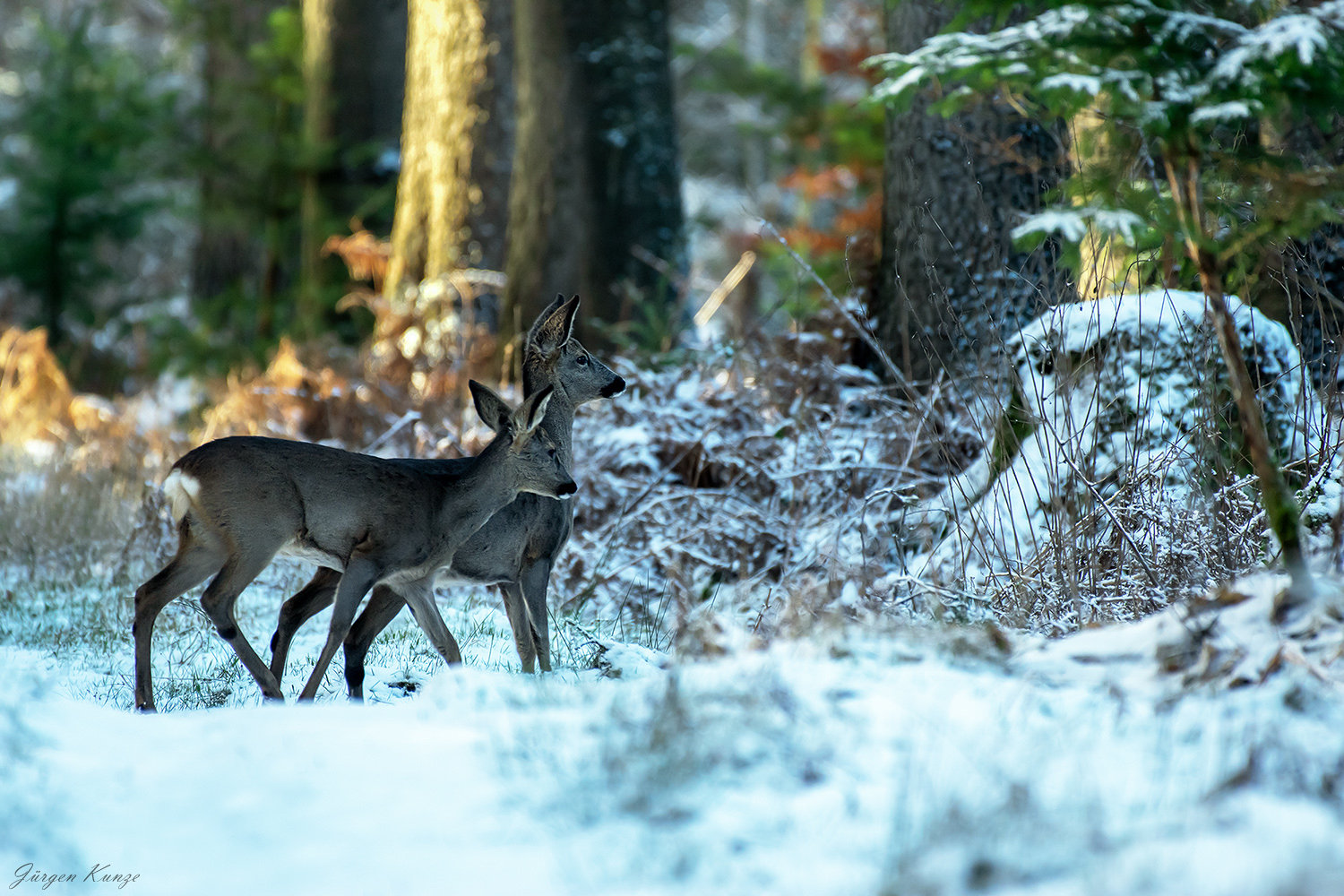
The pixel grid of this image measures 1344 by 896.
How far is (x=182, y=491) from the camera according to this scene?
196 inches

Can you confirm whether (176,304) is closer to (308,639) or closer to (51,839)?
(308,639)

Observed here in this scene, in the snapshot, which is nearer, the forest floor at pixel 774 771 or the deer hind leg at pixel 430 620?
the forest floor at pixel 774 771

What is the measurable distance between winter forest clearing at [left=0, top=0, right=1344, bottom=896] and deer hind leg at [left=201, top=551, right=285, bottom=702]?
19 millimetres

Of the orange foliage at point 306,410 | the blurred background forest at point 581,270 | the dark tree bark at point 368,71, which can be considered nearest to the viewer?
the blurred background forest at point 581,270

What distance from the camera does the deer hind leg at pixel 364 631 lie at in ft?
16.4

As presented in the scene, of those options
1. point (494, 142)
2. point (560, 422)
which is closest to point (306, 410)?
point (494, 142)

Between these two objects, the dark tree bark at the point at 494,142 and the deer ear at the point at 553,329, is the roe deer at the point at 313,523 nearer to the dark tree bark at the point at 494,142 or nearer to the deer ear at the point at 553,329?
the deer ear at the point at 553,329

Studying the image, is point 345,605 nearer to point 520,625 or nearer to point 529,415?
point 520,625

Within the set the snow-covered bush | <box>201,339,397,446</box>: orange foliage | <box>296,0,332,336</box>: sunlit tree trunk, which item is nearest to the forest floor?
the snow-covered bush

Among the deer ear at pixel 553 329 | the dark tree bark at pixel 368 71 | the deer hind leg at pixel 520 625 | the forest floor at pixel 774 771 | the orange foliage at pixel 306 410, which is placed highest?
the dark tree bark at pixel 368 71

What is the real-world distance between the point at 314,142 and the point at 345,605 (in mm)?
9898

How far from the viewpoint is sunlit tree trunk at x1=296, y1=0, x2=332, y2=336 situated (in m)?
13.4

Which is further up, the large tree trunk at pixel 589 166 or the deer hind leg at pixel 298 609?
the large tree trunk at pixel 589 166

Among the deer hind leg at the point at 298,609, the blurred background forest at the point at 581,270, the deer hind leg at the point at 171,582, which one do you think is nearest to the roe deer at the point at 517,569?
the deer hind leg at the point at 298,609
